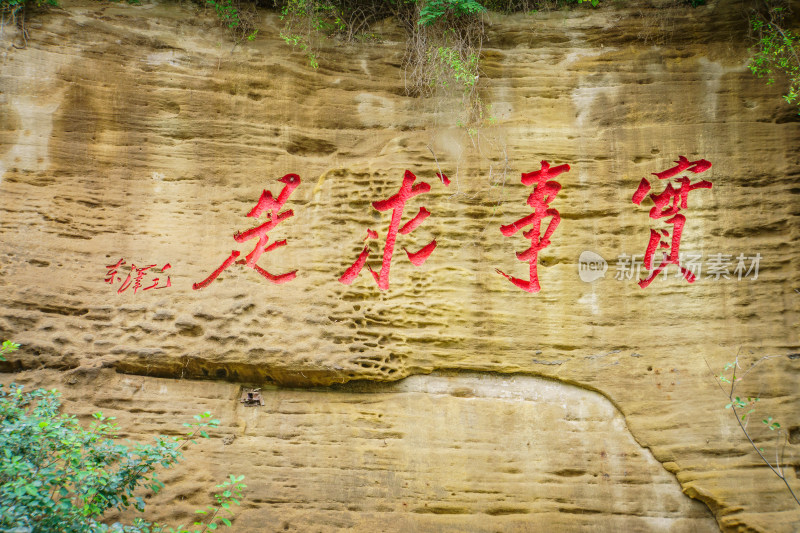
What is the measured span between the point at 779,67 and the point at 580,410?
299 cm

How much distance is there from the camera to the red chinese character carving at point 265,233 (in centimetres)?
439

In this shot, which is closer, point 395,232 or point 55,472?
point 55,472

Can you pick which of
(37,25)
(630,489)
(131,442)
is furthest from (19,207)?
(630,489)

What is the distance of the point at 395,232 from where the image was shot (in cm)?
448

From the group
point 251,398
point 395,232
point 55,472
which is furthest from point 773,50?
point 55,472

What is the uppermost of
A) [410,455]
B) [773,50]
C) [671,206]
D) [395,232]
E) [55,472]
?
[773,50]

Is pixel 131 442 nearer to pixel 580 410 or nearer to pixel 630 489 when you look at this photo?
pixel 580 410

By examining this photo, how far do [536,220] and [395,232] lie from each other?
1.06 m

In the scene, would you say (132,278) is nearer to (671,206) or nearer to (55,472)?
(55,472)

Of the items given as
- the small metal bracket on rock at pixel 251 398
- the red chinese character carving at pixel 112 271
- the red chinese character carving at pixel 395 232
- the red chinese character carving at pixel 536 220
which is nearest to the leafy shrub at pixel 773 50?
the red chinese character carving at pixel 536 220

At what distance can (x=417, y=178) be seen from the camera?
4574mm

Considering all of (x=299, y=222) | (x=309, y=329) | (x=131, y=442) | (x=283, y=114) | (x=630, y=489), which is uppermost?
(x=283, y=114)

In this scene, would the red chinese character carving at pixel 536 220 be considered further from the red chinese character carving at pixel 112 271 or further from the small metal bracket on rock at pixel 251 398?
the red chinese character carving at pixel 112 271

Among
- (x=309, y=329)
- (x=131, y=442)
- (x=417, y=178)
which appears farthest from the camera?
(x=417, y=178)
